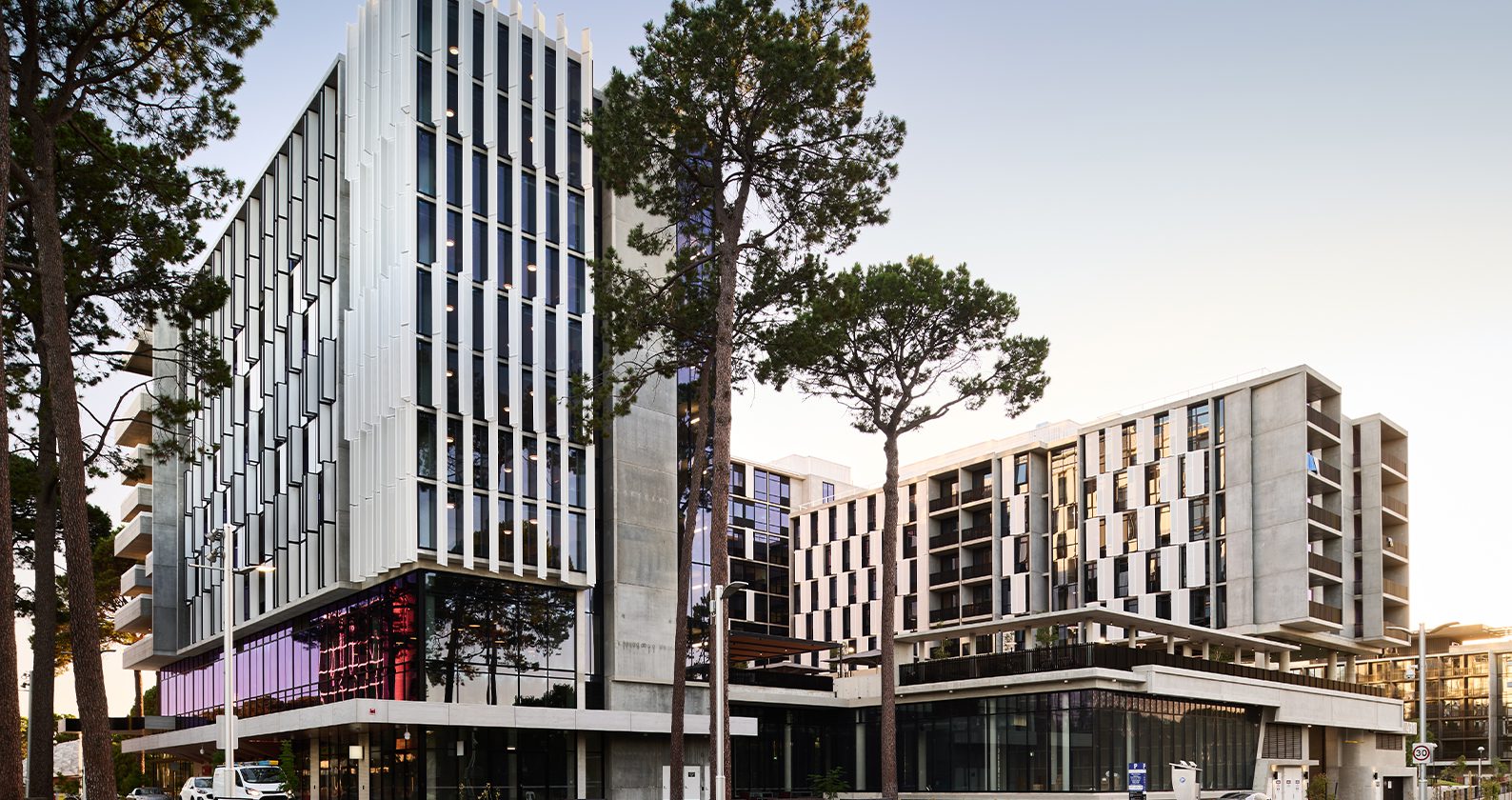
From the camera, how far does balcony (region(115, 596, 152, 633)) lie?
66.6 meters

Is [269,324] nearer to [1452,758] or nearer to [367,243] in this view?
[367,243]

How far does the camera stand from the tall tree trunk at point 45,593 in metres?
30.5

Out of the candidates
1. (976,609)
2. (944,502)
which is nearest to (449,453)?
(976,609)

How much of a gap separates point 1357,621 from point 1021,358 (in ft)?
128

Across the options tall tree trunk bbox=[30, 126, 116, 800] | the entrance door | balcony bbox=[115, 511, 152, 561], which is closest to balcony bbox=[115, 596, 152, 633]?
balcony bbox=[115, 511, 152, 561]

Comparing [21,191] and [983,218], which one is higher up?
[983,218]

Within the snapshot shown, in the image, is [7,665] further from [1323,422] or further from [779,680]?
[1323,422]

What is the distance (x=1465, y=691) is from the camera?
139125mm

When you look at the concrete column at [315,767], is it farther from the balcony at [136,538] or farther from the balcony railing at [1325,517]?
the balcony railing at [1325,517]

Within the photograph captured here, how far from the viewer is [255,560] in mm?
51875

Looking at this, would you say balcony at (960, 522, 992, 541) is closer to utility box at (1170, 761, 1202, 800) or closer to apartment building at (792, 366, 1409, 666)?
apartment building at (792, 366, 1409, 666)

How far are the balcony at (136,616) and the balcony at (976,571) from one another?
48666 millimetres

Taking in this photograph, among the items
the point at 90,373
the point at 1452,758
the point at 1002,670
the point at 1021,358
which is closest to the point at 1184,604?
the point at 1002,670

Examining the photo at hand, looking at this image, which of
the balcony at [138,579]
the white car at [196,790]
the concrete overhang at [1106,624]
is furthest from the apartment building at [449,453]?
the balcony at [138,579]
